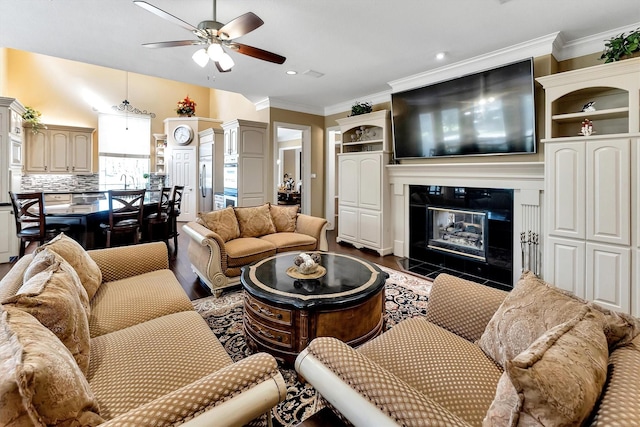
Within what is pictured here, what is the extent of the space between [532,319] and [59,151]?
31.1 ft

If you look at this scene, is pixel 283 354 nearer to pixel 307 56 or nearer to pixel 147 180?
pixel 307 56

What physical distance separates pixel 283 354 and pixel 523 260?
3020 mm

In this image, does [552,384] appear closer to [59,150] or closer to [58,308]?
[58,308]

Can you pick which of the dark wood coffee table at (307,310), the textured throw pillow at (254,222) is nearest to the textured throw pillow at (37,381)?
the dark wood coffee table at (307,310)

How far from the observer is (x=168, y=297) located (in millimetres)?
1975

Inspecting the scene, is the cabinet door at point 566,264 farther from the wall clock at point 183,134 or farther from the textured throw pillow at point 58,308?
the wall clock at point 183,134

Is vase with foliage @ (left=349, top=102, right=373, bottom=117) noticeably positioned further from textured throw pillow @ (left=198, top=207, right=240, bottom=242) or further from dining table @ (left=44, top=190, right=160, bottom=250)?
dining table @ (left=44, top=190, right=160, bottom=250)

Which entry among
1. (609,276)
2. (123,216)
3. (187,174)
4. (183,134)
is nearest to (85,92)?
(183,134)

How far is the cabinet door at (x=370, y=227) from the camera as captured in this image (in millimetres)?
5004

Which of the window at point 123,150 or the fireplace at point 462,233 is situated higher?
the window at point 123,150

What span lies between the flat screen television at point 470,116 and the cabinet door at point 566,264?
3.57 feet

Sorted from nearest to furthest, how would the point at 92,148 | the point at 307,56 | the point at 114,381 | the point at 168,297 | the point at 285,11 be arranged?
the point at 114,381
the point at 168,297
the point at 285,11
the point at 307,56
the point at 92,148

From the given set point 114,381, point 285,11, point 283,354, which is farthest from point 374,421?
point 285,11

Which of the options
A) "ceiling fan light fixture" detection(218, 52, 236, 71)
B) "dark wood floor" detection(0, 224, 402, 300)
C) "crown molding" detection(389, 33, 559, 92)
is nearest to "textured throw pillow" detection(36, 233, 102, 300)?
"dark wood floor" detection(0, 224, 402, 300)
